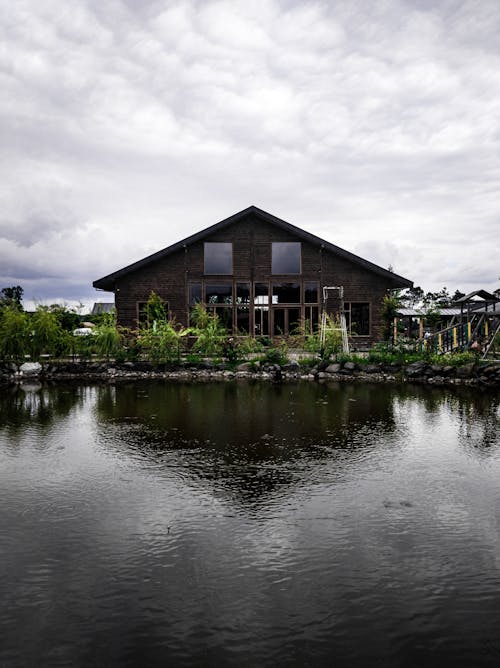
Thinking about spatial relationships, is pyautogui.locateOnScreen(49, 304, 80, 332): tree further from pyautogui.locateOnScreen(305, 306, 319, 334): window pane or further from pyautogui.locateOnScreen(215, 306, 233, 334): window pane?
pyautogui.locateOnScreen(305, 306, 319, 334): window pane

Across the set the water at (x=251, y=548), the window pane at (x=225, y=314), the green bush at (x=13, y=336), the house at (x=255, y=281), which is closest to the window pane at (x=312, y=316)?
the house at (x=255, y=281)

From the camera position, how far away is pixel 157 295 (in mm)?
27047

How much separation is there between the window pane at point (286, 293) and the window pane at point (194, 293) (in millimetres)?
4203

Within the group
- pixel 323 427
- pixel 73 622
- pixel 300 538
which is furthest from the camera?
pixel 323 427

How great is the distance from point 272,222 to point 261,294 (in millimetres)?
4008

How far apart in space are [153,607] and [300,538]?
72.0 inches

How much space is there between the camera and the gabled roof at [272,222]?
2662cm

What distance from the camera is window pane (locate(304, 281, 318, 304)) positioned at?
2769 cm

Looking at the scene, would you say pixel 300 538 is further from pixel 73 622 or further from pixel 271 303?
pixel 271 303

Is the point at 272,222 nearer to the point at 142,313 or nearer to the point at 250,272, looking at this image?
the point at 250,272

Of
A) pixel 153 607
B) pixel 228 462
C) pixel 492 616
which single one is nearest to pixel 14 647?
pixel 153 607

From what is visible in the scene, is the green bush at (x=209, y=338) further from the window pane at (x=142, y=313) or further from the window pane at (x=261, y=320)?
the window pane at (x=261, y=320)

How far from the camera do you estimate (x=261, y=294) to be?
27828 mm

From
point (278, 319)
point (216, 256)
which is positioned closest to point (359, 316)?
point (278, 319)
